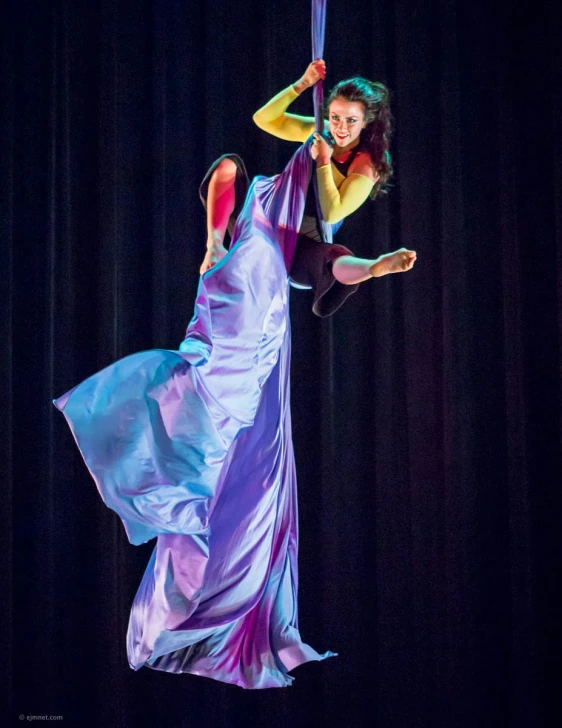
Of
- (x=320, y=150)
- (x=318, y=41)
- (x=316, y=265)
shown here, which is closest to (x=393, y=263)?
(x=316, y=265)

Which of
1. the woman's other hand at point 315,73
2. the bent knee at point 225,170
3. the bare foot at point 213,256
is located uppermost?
the woman's other hand at point 315,73

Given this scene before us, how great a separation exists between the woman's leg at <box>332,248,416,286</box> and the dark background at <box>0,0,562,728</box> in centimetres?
92

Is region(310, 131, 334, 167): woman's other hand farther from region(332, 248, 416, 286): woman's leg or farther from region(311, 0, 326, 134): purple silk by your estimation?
region(332, 248, 416, 286): woman's leg

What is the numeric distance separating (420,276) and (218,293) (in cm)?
129

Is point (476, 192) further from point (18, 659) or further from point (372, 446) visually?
point (18, 659)

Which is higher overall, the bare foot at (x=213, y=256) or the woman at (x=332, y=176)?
the woman at (x=332, y=176)

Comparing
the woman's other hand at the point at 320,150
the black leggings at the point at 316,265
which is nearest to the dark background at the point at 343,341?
the black leggings at the point at 316,265

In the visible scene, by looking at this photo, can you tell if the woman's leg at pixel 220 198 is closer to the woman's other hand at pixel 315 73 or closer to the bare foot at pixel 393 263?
the woman's other hand at pixel 315 73

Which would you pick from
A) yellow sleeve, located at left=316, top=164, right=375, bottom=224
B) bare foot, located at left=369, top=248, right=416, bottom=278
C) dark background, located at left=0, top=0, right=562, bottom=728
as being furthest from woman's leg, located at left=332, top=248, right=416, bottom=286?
dark background, located at left=0, top=0, right=562, bottom=728

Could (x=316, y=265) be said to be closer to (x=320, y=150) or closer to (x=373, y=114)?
(x=320, y=150)

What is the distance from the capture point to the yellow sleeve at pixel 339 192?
2201mm

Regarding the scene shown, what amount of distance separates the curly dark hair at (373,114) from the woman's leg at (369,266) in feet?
0.99

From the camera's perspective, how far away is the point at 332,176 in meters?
2.24

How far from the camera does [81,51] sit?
3293mm
